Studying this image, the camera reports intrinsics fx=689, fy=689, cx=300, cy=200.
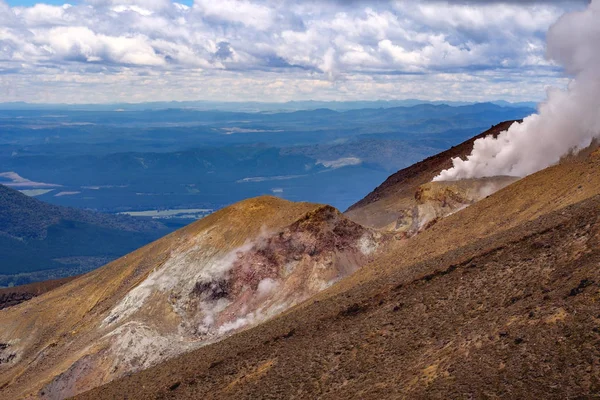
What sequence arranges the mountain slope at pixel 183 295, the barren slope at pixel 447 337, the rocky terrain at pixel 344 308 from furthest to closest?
1. the mountain slope at pixel 183 295
2. the rocky terrain at pixel 344 308
3. the barren slope at pixel 447 337

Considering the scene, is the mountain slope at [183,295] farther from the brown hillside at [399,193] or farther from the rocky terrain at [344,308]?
the brown hillside at [399,193]

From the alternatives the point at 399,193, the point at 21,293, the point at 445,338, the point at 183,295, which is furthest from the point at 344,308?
the point at 21,293

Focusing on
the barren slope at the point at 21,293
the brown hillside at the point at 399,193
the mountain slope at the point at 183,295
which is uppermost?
the brown hillside at the point at 399,193

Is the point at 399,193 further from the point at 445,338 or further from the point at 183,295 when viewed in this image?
the point at 445,338

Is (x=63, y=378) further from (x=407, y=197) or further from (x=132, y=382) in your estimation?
(x=407, y=197)

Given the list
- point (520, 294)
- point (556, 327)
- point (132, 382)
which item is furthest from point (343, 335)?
point (132, 382)

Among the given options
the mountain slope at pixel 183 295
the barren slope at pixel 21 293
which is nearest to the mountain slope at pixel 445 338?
the mountain slope at pixel 183 295

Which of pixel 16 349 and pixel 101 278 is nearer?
pixel 16 349
